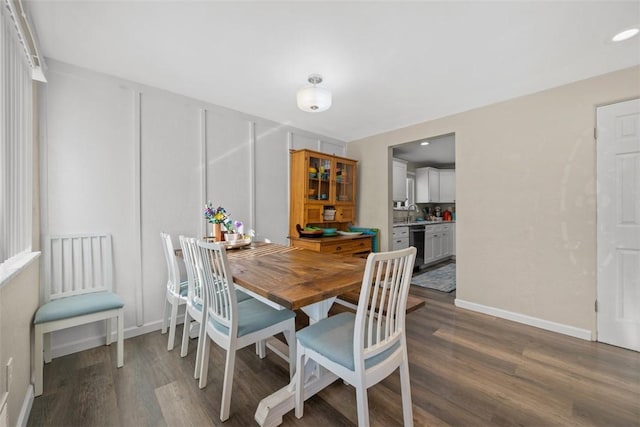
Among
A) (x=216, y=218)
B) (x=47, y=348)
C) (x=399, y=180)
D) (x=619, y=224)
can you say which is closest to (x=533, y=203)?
(x=619, y=224)

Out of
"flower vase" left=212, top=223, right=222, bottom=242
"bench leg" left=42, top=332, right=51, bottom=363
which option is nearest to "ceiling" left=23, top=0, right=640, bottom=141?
"flower vase" left=212, top=223, right=222, bottom=242

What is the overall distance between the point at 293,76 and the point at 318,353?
219cm

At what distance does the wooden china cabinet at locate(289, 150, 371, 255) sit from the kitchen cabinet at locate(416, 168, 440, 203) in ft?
7.98

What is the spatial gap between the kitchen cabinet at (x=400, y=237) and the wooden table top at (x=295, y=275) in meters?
2.51

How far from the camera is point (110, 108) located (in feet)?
7.41

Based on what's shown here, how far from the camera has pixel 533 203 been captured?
2553 mm

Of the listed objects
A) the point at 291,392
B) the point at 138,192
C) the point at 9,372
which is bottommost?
the point at 291,392

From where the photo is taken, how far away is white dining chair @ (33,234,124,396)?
1.65 meters

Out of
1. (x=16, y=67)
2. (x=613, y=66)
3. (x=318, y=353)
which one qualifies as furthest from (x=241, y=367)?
(x=613, y=66)

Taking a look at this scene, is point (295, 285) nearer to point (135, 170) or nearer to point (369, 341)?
point (369, 341)

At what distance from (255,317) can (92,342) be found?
168cm

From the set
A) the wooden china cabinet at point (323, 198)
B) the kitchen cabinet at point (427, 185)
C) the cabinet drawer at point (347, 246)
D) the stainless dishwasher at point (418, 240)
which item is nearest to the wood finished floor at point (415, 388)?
the cabinet drawer at point (347, 246)

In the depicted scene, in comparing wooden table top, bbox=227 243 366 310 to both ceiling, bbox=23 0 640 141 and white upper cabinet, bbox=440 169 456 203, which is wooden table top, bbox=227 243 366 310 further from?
white upper cabinet, bbox=440 169 456 203

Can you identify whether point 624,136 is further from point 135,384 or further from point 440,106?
point 135,384
